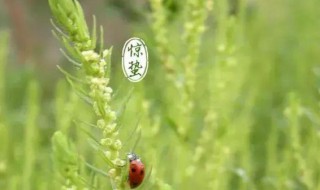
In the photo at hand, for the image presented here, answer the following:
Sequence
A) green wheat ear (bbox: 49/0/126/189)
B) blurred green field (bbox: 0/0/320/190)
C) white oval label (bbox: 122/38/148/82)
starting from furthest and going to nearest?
blurred green field (bbox: 0/0/320/190), white oval label (bbox: 122/38/148/82), green wheat ear (bbox: 49/0/126/189)

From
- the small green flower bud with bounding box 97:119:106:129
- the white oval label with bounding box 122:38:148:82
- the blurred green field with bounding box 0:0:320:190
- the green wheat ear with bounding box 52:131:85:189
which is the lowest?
the green wheat ear with bounding box 52:131:85:189

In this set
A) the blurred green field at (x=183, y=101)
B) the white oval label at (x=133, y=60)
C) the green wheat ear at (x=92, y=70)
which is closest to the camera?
the green wheat ear at (x=92, y=70)

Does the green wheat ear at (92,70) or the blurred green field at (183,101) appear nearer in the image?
the green wheat ear at (92,70)

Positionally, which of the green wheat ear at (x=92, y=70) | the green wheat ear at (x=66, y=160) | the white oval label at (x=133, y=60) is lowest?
the green wheat ear at (x=66, y=160)

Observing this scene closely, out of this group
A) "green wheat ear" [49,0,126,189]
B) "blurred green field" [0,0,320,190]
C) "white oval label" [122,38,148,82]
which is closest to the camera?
"green wheat ear" [49,0,126,189]

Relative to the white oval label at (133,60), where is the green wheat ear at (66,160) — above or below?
below

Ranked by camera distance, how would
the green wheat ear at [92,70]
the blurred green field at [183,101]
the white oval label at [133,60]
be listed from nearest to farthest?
the green wheat ear at [92,70] < the white oval label at [133,60] < the blurred green field at [183,101]

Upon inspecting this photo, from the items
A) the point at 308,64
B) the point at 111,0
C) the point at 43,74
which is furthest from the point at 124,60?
the point at 43,74

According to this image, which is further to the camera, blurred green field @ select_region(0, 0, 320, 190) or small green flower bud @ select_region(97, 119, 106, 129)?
blurred green field @ select_region(0, 0, 320, 190)

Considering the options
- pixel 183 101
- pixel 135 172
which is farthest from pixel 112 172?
pixel 183 101

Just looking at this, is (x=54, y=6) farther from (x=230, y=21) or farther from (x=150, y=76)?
(x=150, y=76)
